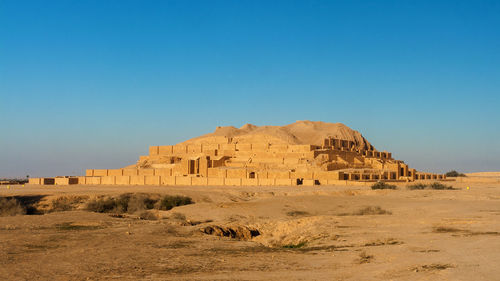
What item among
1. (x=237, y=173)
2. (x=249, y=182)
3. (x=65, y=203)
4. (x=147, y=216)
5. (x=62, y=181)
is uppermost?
(x=237, y=173)

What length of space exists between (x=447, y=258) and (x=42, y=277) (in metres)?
6.72

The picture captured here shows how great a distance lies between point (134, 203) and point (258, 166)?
31.5m

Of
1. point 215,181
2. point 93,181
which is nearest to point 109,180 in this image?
point 93,181

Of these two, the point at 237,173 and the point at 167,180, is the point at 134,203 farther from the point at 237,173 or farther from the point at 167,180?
the point at 167,180

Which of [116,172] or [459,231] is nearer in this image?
[459,231]

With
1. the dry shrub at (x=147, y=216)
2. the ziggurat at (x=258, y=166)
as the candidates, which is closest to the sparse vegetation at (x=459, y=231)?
the dry shrub at (x=147, y=216)

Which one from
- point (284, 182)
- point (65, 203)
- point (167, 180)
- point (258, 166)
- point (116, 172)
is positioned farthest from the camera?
point (116, 172)

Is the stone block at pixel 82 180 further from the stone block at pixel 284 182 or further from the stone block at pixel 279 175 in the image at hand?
the stone block at pixel 284 182

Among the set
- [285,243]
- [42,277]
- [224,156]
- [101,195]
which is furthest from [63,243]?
[224,156]

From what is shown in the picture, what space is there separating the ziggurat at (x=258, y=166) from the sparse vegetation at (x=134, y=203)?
16.1 meters

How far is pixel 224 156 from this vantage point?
6019cm

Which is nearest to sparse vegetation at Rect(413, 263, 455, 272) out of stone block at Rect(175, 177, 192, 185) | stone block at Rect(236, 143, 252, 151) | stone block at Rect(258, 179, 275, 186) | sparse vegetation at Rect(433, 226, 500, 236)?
sparse vegetation at Rect(433, 226, 500, 236)

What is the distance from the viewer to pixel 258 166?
173 feet

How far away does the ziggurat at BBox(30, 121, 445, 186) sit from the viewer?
41438mm
